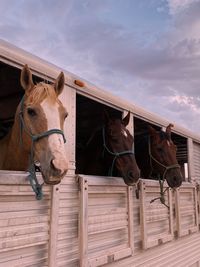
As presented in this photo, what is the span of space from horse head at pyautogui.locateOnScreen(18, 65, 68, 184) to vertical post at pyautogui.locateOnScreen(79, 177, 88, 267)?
821 millimetres

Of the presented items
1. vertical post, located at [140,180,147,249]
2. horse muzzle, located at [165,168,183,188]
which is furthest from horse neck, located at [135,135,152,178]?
vertical post, located at [140,180,147,249]

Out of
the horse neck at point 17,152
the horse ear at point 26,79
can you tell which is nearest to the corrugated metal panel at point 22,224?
the horse neck at point 17,152

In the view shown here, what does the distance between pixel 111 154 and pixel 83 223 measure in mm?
1250

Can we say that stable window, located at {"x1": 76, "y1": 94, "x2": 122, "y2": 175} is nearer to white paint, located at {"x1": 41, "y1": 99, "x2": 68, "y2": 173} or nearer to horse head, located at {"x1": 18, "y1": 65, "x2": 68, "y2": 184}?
horse head, located at {"x1": 18, "y1": 65, "x2": 68, "y2": 184}

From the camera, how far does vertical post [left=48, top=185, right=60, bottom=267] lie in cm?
269

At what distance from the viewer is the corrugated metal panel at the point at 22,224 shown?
7.84ft

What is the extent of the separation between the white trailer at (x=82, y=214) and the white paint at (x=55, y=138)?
0.56 metres

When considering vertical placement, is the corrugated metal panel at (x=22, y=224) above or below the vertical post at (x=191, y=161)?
below

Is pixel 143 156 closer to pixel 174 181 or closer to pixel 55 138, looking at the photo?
pixel 174 181

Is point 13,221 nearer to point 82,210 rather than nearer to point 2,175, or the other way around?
point 2,175

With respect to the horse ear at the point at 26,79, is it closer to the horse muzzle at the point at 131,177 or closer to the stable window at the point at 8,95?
the stable window at the point at 8,95

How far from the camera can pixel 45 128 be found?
7.47ft

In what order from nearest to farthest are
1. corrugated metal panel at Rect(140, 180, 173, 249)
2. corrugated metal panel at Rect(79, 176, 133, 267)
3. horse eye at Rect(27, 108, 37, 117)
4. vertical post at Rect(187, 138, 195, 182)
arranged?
horse eye at Rect(27, 108, 37, 117) < corrugated metal panel at Rect(79, 176, 133, 267) < corrugated metal panel at Rect(140, 180, 173, 249) < vertical post at Rect(187, 138, 195, 182)

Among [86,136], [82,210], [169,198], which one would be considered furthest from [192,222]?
[82,210]
